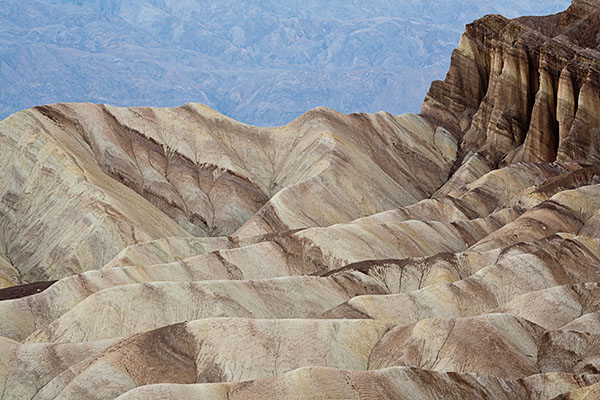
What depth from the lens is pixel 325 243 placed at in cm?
5647

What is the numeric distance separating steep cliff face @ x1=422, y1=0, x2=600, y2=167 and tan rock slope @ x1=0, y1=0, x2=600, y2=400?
187 millimetres

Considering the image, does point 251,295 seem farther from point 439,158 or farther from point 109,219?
point 439,158

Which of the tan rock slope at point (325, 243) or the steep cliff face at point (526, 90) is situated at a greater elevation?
the steep cliff face at point (526, 90)

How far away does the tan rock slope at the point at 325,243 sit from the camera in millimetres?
36875

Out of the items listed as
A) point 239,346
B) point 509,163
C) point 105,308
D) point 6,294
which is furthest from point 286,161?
point 239,346

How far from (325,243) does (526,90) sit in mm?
32779

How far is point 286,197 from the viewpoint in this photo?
7006 centimetres

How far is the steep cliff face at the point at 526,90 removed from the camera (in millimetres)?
74625

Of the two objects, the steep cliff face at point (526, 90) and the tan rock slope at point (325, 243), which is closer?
the tan rock slope at point (325, 243)

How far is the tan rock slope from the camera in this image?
121 ft

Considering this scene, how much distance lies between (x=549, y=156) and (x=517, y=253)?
98.5 ft

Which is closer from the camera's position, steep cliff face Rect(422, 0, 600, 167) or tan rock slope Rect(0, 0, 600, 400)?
tan rock slope Rect(0, 0, 600, 400)

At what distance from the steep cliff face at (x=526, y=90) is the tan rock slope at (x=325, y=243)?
187 millimetres

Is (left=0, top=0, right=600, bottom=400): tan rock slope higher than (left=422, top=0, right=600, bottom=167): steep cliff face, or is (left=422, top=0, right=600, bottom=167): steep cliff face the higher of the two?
(left=422, top=0, right=600, bottom=167): steep cliff face
